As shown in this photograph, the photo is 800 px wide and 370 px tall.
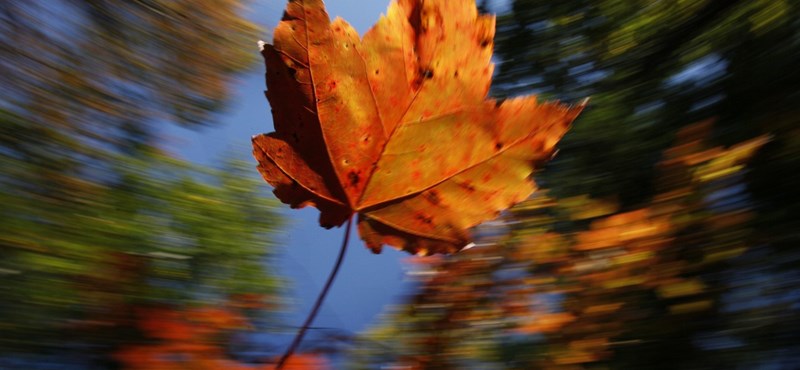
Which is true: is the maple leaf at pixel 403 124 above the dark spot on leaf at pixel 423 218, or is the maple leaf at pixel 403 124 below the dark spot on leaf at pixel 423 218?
above

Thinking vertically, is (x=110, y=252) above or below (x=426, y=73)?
below

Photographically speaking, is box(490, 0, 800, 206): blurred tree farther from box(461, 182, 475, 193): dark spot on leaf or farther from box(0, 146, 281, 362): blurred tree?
box(0, 146, 281, 362): blurred tree

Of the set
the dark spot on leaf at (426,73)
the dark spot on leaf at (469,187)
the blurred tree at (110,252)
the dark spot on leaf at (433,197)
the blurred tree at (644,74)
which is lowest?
the blurred tree at (110,252)

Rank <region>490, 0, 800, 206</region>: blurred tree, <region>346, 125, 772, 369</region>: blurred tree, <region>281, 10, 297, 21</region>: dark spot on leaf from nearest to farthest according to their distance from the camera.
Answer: <region>281, 10, 297, 21</region>: dark spot on leaf → <region>346, 125, 772, 369</region>: blurred tree → <region>490, 0, 800, 206</region>: blurred tree

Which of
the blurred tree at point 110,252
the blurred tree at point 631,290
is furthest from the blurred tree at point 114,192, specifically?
the blurred tree at point 631,290

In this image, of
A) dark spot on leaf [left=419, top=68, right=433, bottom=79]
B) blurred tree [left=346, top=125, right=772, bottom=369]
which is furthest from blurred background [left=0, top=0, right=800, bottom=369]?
dark spot on leaf [left=419, top=68, right=433, bottom=79]

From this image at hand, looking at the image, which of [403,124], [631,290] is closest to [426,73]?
[403,124]

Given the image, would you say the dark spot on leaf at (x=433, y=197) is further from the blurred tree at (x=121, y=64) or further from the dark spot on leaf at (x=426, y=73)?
the blurred tree at (x=121, y=64)

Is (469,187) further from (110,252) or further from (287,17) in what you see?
(110,252)
